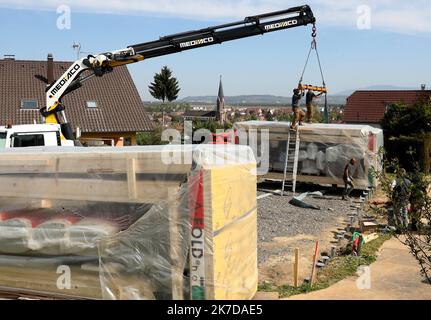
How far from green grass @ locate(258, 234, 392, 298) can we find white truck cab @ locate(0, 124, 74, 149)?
23.5 ft

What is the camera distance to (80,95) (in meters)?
28.7

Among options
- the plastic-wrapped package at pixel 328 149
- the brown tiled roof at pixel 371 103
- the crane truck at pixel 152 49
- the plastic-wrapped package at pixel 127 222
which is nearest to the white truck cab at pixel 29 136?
the crane truck at pixel 152 49

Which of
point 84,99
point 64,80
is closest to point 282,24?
point 64,80

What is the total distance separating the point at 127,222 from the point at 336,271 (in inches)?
207

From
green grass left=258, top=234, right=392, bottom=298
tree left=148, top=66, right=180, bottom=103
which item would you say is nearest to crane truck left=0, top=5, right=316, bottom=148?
green grass left=258, top=234, right=392, bottom=298

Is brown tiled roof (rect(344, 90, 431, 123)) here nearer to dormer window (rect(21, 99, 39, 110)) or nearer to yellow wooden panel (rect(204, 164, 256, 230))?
dormer window (rect(21, 99, 39, 110))

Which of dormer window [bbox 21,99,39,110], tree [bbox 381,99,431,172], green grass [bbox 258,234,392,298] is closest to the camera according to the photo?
green grass [bbox 258,234,392,298]

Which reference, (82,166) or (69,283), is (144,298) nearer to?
(69,283)

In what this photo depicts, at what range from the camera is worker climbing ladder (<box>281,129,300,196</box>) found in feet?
56.9

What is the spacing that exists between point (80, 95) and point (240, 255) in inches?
991

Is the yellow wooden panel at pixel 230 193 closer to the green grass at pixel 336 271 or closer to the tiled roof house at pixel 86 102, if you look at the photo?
the green grass at pixel 336 271

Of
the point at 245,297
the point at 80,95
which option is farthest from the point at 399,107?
the point at 245,297

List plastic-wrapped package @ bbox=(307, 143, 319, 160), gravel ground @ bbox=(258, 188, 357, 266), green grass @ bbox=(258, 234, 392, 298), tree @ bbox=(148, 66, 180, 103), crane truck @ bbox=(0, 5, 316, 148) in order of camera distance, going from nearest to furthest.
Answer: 1. green grass @ bbox=(258, 234, 392, 298)
2. gravel ground @ bbox=(258, 188, 357, 266)
3. crane truck @ bbox=(0, 5, 316, 148)
4. plastic-wrapped package @ bbox=(307, 143, 319, 160)
5. tree @ bbox=(148, 66, 180, 103)

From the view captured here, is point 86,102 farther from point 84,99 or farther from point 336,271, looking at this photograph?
point 336,271
